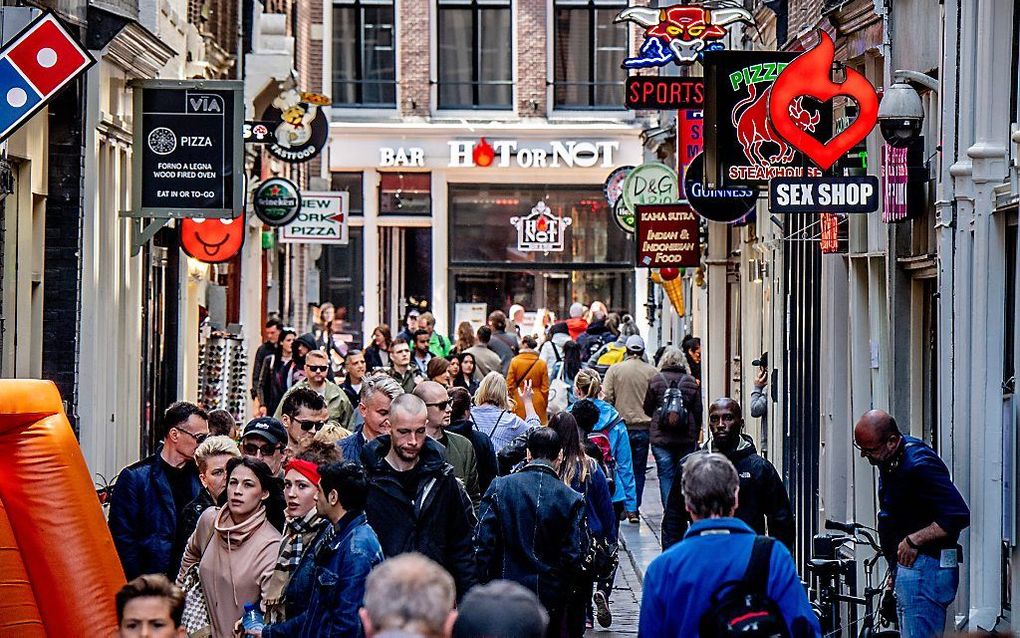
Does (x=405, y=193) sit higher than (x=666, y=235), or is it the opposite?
(x=405, y=193)

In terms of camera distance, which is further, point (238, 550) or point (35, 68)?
point (35, 68)

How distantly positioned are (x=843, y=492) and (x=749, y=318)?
24.5 feet

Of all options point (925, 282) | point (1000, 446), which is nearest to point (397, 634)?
point (1000, 446)

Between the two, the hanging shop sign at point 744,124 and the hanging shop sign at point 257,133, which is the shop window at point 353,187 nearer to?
the hanging shop sign at point 257,133

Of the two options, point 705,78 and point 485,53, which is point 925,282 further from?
point 485,53

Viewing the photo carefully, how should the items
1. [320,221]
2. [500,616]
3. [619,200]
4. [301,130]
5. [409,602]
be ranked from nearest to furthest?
[409,602] → [500,616] → [301,130] → [320,221] → [619,200]

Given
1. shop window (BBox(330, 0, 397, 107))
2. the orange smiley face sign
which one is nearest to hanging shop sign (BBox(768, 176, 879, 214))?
the orange smiley face sign

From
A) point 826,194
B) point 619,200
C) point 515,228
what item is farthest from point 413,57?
point 826,194

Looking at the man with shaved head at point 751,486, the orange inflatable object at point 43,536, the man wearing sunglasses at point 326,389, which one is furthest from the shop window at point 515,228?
the orange inflatable object at point 43,536

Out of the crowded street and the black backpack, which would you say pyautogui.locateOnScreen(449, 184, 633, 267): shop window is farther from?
the black backpack

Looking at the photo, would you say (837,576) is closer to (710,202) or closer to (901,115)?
(901,115)

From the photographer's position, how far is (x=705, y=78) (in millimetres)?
15406

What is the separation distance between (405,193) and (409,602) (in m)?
37.9

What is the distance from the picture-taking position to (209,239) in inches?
911
